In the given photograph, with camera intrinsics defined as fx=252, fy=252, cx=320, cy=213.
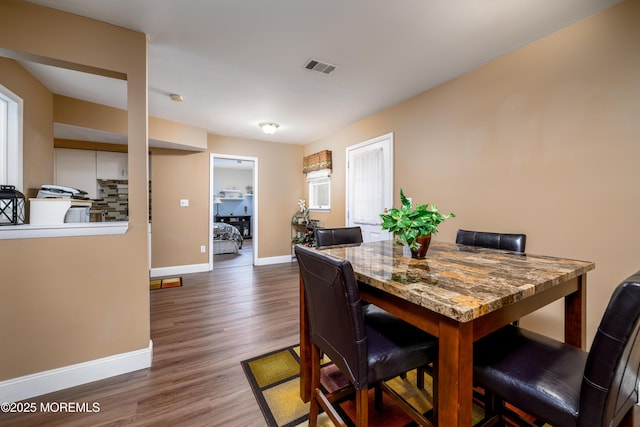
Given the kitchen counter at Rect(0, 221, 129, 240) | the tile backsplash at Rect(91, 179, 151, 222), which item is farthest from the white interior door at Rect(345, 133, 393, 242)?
the tile backsplash at Rect(91, 179, 151, 222)

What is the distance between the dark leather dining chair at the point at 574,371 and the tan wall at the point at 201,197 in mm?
4533

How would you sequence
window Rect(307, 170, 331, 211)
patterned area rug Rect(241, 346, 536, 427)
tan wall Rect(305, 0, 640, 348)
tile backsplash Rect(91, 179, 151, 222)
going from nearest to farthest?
patterned area rug Rect(241, 346, 536, 427)
tan wall Rect(305, 0, 640, 348)
tile backsplash Rect(91, 179, 151, 222)
window Rect(307, 170, 331, 211)

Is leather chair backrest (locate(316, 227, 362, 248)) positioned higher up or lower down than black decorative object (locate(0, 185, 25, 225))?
lower down

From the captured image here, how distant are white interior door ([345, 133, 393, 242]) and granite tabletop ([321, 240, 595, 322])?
1.88 m

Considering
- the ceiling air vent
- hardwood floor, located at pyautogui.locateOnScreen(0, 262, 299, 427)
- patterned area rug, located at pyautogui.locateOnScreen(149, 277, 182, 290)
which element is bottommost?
hardwood floor, located at pyautogui.locateOnScreen(0, 262, 299, 427)

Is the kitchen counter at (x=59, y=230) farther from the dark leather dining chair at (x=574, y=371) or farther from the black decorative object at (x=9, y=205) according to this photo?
the dark leather dining chair at (x=574, y=371)

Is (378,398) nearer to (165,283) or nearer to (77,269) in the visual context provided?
(77,269)

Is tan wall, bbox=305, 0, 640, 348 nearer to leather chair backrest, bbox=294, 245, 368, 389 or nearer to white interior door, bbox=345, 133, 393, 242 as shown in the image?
white interior door, bbox=345, 133, 393, 242

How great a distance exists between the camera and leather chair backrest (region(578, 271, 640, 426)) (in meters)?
0.66

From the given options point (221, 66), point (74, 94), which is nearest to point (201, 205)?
point (74, 94)

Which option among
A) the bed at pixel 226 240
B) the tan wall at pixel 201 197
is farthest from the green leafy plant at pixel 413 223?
the bed at pixel 226 240

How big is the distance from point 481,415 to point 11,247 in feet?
9.80

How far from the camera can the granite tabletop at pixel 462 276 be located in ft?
2.60

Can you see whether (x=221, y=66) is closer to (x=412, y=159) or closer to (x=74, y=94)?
(x=74, y=94)
